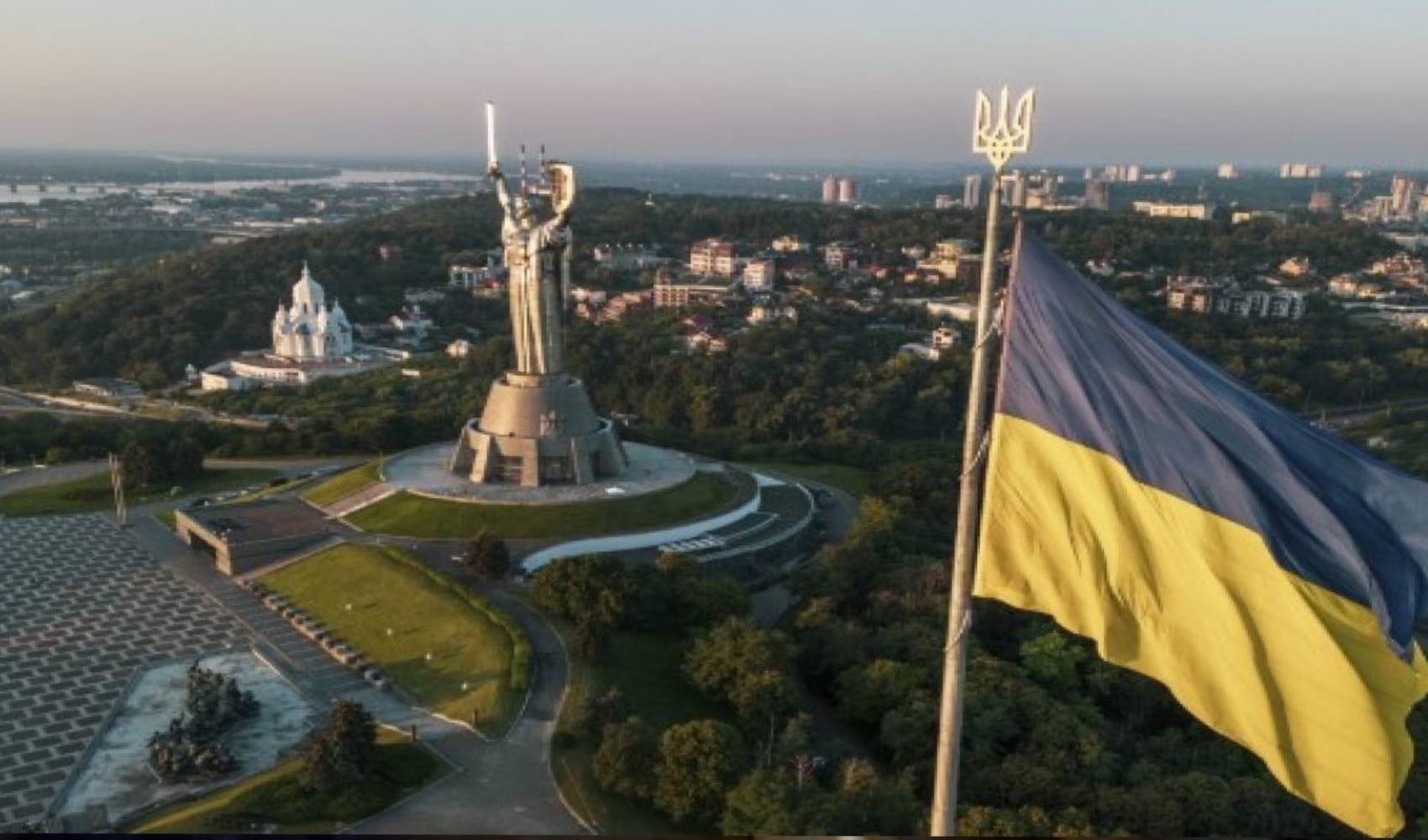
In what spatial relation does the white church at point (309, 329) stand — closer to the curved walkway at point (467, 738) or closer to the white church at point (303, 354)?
the white church at point (303, 354)

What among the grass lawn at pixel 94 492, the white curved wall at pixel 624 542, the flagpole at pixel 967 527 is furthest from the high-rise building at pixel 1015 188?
the grass lawn at pixel 94 492

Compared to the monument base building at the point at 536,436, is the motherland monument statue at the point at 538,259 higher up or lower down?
higher up

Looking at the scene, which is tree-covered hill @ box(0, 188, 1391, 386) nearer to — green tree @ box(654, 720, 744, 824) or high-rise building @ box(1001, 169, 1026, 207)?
green tree @ box(654, 720, 744, 824)

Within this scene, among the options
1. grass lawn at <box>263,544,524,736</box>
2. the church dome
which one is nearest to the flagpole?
grass lawn at <box>263,544,524,736</box>

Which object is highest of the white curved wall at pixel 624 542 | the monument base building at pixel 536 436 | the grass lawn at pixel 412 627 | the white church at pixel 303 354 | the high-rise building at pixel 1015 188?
the high-rise building at pixel 1015 188

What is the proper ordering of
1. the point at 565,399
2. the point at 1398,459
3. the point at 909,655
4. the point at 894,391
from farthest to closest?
the point at 894,391 → the point at 1398,459 → the point at 565,399 → the point at 909,655

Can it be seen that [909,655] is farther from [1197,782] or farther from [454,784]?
[454,784]

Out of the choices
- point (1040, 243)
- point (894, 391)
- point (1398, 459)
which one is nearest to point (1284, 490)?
point (1040, 243)
